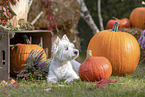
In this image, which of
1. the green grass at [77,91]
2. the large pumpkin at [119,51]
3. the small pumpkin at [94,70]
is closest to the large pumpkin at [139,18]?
the large pumpkin at [119,51]

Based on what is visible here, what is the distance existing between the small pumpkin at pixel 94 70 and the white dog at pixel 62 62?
18 centimetres

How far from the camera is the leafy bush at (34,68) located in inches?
133

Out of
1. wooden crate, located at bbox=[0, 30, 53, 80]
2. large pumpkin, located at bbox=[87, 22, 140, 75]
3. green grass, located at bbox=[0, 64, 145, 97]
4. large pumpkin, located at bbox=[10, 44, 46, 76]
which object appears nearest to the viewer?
green grass, located at bbox=[0, 64, 145, 97]

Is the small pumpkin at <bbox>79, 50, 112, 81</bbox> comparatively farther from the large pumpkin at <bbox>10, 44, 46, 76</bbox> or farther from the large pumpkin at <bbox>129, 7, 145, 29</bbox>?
the large pumpkin at <bbox>129, 7, 145, 29</bbox>

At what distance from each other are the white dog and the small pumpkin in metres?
0.18

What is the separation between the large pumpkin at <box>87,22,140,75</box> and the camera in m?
3.62

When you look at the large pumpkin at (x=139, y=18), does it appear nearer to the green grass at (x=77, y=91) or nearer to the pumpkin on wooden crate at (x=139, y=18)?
the pumpkin on wooden crate at (x=139, y=18)

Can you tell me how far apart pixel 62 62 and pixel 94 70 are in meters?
0.50

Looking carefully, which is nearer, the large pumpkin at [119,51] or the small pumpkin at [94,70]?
the small pumpkin at [94,70]

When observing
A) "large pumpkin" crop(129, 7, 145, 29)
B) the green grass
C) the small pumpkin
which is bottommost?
the green grass

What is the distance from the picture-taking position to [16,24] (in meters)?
4.23

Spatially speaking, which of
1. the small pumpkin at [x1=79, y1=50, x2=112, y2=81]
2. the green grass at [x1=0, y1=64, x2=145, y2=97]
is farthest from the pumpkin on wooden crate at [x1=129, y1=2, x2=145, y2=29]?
the green grass at [x1=0, y1=64, x2=145, y2=97]

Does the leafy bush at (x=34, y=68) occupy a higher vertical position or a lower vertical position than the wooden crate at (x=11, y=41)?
lower

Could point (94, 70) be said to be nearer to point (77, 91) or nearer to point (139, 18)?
point (77, 91)
